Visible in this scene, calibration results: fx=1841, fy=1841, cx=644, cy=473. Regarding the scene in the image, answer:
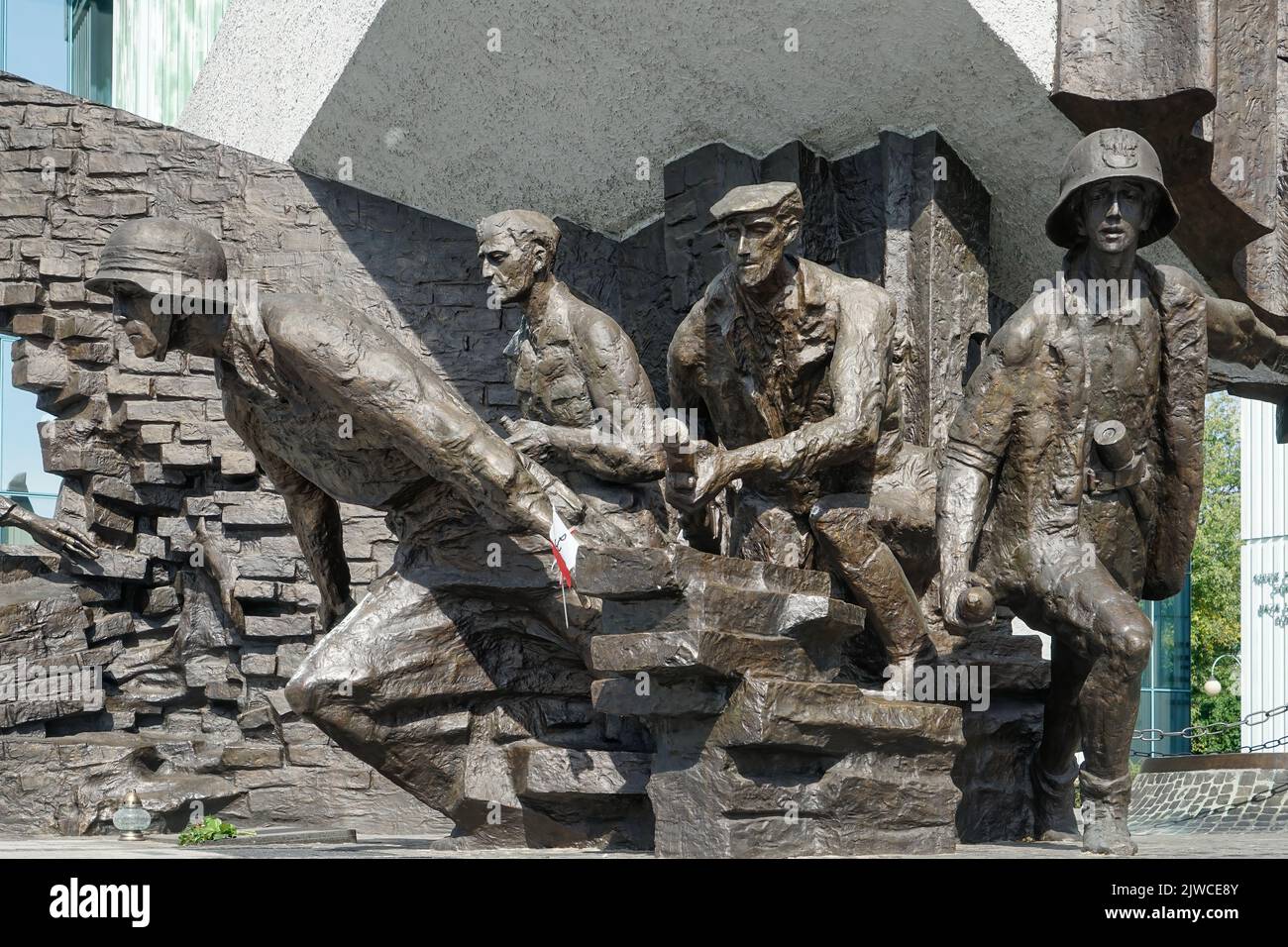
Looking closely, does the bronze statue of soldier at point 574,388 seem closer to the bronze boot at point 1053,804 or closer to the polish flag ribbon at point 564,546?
the polish flag ribbon at point 564,546

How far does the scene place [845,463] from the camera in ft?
21.9

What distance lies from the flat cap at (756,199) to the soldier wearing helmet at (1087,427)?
0.89m

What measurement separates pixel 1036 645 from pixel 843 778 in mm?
1728

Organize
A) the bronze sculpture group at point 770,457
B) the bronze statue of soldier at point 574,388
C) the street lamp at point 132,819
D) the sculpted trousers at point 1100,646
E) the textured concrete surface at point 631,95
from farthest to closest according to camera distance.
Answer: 1. the street lamp at point 132,819
2. the textured concrete surface at point 631,95
3. the bronze statue of soldier at point 574,388
4. the bronze sculpture group at point 770,457
5. the sculpted trousers at point 1100,646

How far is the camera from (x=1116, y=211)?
6.19 m

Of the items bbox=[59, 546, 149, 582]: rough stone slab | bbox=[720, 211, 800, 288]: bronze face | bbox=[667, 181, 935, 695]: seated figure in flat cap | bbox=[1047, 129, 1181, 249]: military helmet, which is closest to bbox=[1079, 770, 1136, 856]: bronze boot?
bbox=[667, 181, 935, 695]: seated figure in flat cap

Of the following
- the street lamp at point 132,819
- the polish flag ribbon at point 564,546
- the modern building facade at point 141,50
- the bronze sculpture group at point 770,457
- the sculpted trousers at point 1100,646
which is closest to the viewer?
the polish flag ribbon at point 564,546

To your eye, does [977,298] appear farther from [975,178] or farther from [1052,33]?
[1052,33]

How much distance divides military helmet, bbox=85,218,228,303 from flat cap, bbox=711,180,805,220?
178 centimetres

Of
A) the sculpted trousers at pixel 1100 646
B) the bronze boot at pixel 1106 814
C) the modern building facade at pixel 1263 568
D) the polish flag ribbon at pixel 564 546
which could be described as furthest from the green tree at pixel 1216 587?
the polish flag ribbon at pixel 564 546

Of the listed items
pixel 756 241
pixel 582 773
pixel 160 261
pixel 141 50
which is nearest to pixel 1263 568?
pixel 141 50

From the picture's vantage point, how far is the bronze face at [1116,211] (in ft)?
20.3

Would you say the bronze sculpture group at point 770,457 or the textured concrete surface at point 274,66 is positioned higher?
the textured concrete surface at point 274,66

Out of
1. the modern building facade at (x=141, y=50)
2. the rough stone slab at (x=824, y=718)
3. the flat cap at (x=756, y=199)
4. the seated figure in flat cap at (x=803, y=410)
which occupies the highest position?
the modern building facade at (x=141, y=50)
